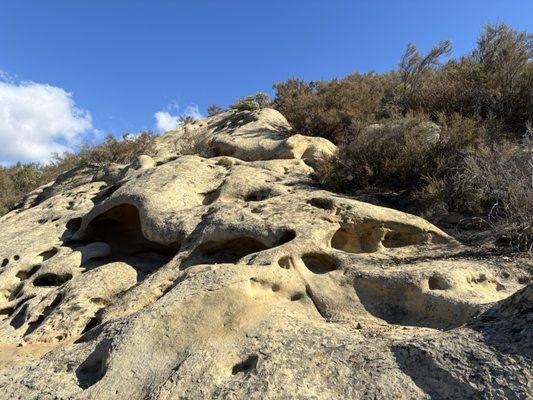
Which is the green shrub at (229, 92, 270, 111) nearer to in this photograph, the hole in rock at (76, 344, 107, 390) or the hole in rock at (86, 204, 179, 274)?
the hole in rock at (86, 204, 179, 274)

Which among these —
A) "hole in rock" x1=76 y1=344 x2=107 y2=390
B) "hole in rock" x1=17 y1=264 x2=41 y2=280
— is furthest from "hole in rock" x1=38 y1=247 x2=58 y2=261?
"hole in rock" x1=76 y1=344 x2=107 y2=390

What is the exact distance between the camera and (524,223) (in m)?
4.84

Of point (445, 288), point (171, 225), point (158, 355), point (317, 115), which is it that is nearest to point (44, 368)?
point (158, 355)

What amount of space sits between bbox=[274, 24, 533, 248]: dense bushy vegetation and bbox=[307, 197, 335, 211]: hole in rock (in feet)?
4.43

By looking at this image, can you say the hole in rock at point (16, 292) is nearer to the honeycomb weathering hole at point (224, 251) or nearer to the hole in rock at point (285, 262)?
the honeycomb weathering hole at point (224, 251)

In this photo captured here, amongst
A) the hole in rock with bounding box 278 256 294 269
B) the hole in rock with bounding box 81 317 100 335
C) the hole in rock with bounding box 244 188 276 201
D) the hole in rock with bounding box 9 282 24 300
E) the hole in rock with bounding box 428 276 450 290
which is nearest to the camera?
the hole in rock with bounding box 428 276 450 290

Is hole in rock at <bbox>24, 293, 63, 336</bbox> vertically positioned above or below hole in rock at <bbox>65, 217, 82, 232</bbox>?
below

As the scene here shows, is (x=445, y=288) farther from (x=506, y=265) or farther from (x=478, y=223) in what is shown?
(x=478, y=223)

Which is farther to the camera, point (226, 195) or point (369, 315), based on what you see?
point (226, 195)

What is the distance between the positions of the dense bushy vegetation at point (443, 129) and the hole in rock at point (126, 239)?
2.88 meters

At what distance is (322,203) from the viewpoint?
6.12m

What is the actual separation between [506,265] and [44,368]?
4290 mm

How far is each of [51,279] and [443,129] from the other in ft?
21.2

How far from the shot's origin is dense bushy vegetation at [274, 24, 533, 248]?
19.3 ft
